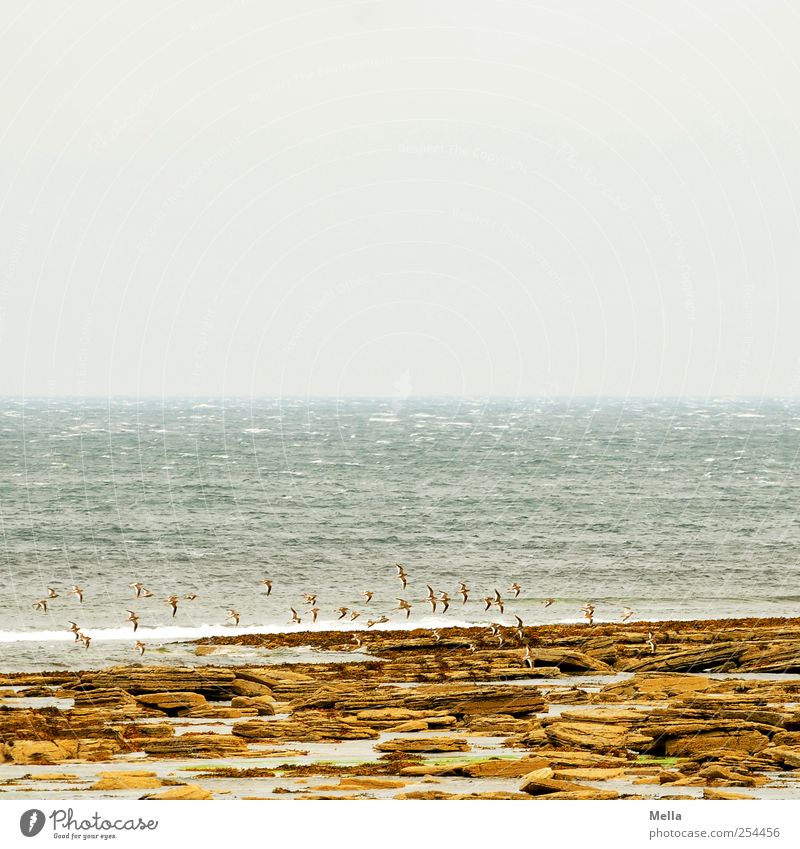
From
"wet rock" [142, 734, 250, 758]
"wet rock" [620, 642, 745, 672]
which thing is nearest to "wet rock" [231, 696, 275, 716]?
"wet rock" [142, 734, 250, 758]

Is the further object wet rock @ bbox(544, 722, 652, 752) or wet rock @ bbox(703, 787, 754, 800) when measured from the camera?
wet rock @ bbox(544, 722, 652, 752)

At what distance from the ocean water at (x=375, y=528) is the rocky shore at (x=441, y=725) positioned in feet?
34.0

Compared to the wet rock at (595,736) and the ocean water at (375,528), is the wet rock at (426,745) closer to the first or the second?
the wet rock at (595,736)

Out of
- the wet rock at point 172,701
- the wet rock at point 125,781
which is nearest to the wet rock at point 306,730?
the wet rock at point 172,701

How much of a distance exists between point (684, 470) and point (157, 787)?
10673 centimetres

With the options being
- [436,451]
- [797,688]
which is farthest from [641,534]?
[436,451]

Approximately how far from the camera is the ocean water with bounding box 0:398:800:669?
5259 centimetres

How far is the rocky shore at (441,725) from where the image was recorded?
2150 cm

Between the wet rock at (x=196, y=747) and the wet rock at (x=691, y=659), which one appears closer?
the wet rock at (x=196, y=747)

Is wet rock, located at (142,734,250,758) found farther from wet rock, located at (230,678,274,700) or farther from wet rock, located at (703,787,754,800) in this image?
wet rock, located at (703,787,754,800)

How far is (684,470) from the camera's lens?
123 metres

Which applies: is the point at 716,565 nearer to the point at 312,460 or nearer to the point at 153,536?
the point at 153,536

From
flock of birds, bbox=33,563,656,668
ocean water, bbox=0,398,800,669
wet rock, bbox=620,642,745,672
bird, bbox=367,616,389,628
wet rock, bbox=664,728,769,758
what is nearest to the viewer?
wet rock, bbox=664,728,769,758

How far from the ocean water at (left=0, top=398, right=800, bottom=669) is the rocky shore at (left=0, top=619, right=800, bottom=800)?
34.0 feet
